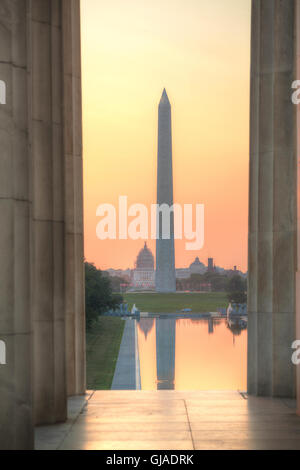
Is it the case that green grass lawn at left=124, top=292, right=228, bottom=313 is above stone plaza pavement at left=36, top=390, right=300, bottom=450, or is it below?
below

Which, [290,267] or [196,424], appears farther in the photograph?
[290,267]

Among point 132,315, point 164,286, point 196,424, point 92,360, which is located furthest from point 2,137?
point 164,286

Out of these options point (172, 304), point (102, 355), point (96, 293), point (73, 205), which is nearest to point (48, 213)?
point (73, 205)

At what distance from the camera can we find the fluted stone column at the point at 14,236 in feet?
Result: 28.3

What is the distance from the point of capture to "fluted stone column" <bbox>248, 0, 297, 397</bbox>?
48.5 ft

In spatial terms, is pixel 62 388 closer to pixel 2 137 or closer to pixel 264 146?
pixel 2 137

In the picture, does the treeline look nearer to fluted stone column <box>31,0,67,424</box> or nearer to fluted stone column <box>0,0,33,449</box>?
fluted stone column <box>31,0,67,424</box>

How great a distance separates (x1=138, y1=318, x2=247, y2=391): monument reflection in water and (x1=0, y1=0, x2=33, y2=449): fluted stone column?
9.25 meters

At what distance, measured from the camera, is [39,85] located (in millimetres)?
12602

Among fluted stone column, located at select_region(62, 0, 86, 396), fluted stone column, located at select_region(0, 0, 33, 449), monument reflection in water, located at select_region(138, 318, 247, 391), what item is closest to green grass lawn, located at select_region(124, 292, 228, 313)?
monument reflection in water, located at select_region(138, 318, 247, 391)

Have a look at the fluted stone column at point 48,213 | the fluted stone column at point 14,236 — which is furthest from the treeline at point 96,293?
the fluted stone column at point 14,236

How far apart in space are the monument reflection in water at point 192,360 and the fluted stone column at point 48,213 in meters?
6.63

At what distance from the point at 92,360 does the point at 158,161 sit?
6195 cm

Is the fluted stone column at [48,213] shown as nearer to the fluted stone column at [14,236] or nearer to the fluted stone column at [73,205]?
the fluted stone column at [73,205]
